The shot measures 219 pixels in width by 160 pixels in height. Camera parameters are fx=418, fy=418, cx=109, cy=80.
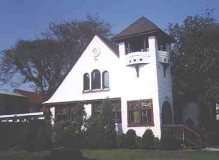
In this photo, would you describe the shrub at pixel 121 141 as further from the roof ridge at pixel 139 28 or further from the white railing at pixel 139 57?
the roof ridge at pixel 139 28

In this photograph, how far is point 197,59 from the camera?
1431 inches

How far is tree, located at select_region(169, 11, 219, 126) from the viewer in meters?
35.8

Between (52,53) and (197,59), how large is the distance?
102 ft

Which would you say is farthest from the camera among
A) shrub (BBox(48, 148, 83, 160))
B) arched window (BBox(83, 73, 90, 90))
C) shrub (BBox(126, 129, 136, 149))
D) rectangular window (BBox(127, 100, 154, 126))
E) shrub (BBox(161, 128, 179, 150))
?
arched window (BBox(83, 73, 90, 90))

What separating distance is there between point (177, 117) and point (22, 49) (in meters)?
32.7

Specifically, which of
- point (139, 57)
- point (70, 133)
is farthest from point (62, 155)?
point (139, 57)

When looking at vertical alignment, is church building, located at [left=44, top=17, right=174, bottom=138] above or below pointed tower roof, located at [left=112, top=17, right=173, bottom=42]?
below

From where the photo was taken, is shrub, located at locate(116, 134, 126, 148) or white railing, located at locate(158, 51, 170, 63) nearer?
shrub, located at locate(116, 134, 126, 148)

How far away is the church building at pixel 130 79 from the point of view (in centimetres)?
3450

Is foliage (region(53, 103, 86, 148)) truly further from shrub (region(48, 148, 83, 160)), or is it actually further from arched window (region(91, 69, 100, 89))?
shrub (region(48, 148, 83, 160))

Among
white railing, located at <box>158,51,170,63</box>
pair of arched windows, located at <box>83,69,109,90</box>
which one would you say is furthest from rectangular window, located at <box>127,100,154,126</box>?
white railing, located at <box>158,51,170,63</box>

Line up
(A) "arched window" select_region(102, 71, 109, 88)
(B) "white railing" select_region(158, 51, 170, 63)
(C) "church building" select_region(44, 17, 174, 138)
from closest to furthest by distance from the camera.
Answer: (C) "church building" select_region(44, 17, 174, 138) < (B) "white railing" select_region(158, 51, 170, 63) < (A) "arched window" select_region(102, 71, 109, 88)

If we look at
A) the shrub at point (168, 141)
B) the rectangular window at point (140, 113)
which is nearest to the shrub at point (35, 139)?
the rectangular window at point (140, 113)

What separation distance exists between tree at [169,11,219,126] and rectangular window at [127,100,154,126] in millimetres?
4746
